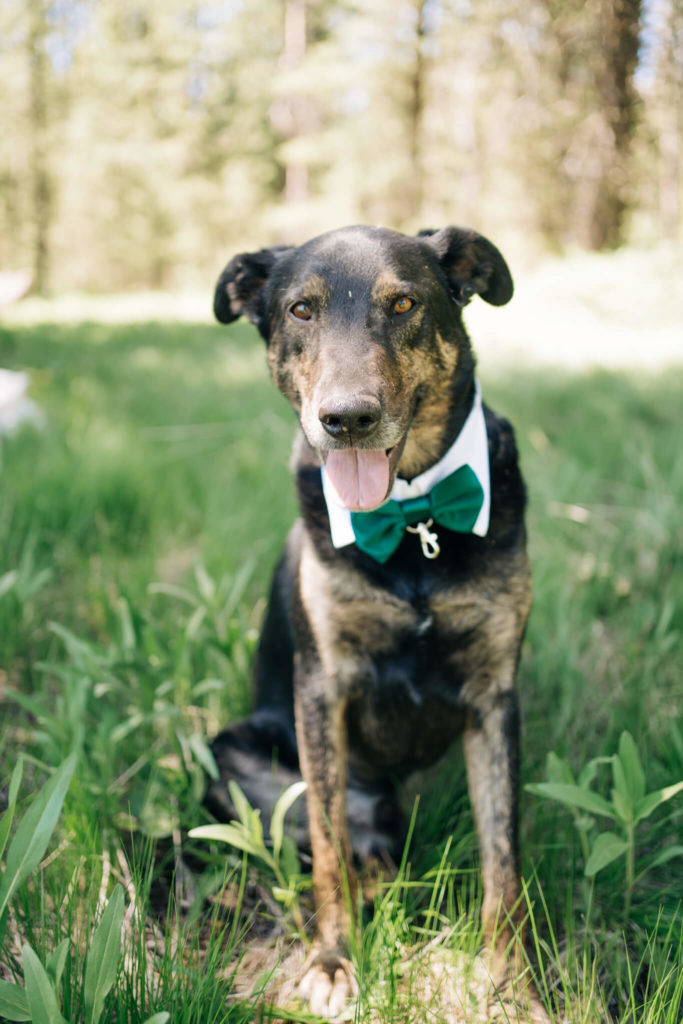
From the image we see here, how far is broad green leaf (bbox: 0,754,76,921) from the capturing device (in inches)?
53.3

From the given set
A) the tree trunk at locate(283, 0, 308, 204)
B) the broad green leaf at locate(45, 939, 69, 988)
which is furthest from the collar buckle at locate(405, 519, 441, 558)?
the tree trunk at locate(283, 0, 308, 204)

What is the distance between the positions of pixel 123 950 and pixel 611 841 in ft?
3.58

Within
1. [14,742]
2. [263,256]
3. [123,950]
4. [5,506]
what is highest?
[263,256]

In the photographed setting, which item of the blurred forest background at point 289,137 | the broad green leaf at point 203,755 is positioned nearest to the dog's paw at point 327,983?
the broad green leaf at point 203,755

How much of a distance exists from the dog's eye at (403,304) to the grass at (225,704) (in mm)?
1202

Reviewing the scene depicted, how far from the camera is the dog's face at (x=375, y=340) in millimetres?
1795

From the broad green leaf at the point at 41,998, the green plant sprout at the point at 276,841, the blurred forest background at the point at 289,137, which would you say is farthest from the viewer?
the blurred forest background at the point at 289,137

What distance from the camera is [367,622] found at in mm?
2004

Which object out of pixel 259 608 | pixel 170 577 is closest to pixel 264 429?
pixel 170 577

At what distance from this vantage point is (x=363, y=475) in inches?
73.6

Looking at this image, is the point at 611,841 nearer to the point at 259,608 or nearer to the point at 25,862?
the point at 25,862

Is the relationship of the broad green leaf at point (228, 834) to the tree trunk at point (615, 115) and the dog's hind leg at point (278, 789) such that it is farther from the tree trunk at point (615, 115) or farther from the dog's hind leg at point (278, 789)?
the tree trunk at point (615, 115)

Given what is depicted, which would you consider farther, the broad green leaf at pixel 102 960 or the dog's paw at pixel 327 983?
the dog's paw at pixel 327 983

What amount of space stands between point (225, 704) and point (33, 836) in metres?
1.28
